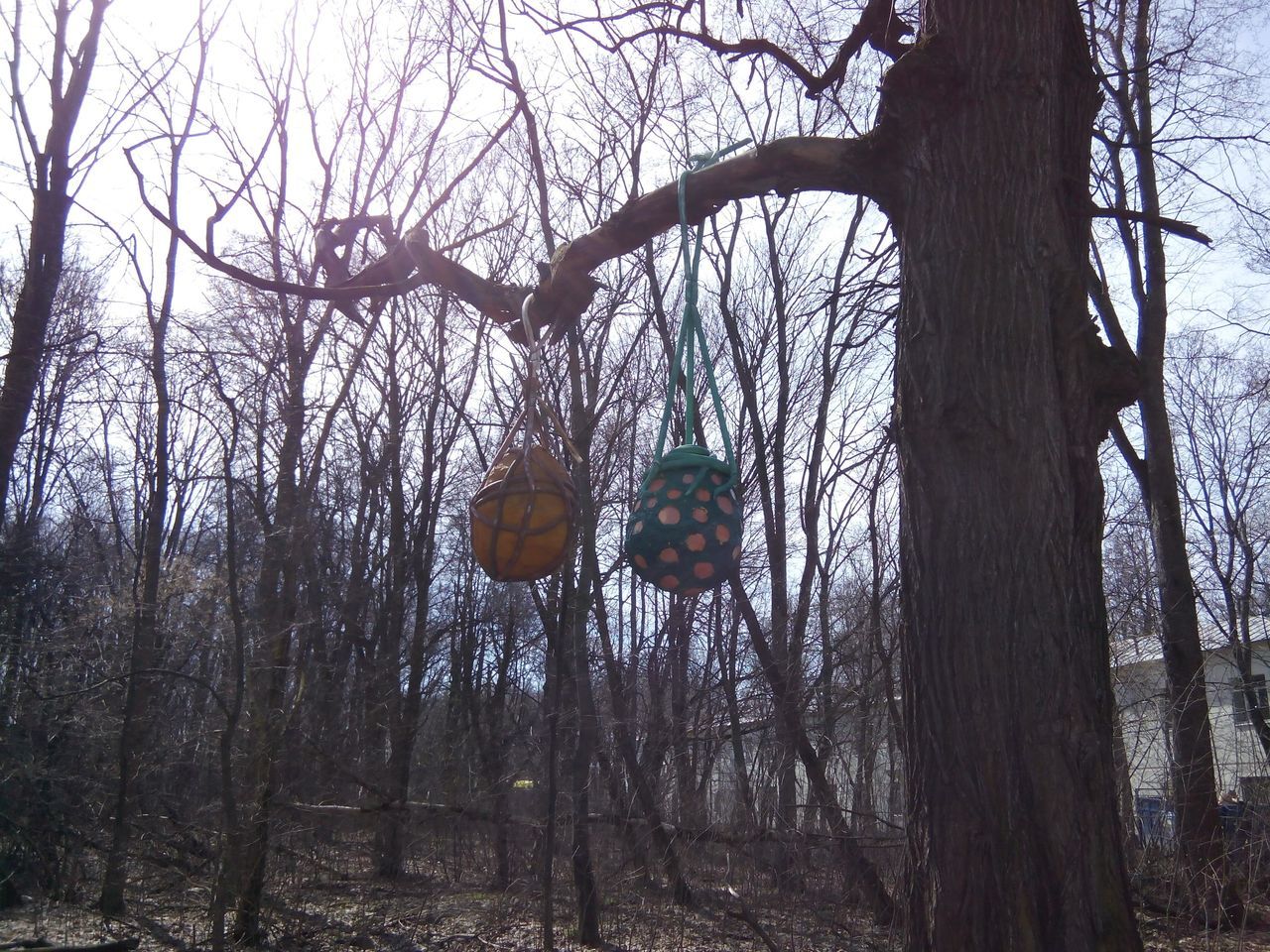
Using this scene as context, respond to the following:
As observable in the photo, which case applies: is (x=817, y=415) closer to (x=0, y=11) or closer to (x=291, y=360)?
(x=291, y=360)

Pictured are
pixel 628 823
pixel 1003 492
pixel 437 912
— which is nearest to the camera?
pixel 1003 492

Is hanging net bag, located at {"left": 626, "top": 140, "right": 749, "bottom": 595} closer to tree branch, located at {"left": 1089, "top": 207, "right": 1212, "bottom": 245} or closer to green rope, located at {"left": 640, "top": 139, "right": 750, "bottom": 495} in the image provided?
green rope, located at {"left": 640, "top": 139, "right": 750, "bottom": 495}

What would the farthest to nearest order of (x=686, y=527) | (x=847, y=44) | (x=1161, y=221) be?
(x=847, y=44) → (x=1161, y=221) → (x=686, y=527)

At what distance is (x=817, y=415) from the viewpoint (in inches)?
504

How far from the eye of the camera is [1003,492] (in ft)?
8.20

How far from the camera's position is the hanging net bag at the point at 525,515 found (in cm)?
294

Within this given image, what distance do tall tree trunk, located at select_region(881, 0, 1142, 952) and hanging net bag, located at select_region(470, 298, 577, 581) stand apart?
39.1 inches

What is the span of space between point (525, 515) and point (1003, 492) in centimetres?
130

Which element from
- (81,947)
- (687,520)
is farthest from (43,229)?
(687,520)

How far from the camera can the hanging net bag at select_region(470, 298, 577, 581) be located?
116 inches

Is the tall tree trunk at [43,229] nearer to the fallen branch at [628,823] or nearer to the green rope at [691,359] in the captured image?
the fallen branch at [628,823]

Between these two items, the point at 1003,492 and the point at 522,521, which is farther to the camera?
the point at 522,521

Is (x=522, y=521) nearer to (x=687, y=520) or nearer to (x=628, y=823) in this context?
(x=687, y=520)

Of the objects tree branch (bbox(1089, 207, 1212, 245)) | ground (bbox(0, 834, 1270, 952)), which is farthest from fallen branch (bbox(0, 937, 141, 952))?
tree branch (bbox(1089, 207, 1212, 245))
